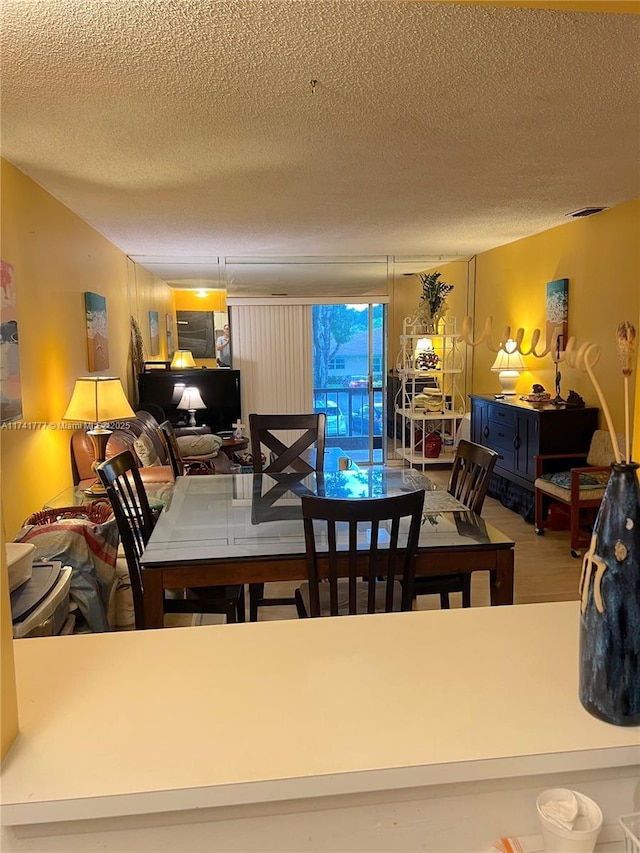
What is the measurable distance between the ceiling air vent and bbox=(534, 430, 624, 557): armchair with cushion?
158 centimetres

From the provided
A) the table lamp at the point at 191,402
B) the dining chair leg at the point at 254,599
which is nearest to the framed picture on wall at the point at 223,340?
the table lamp at the point at 191,402

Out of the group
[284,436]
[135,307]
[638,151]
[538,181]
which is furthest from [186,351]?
[638,151]

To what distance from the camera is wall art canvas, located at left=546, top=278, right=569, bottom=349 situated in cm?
498

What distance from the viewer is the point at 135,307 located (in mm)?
6336

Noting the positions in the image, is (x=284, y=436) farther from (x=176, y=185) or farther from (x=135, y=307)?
(x=176, y=185)

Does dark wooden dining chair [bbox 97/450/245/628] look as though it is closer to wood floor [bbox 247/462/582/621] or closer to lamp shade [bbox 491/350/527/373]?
wood floor [bbox 247/462/582/621]

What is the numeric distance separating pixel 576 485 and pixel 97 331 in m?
3.55

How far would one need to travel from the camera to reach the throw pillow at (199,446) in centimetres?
536

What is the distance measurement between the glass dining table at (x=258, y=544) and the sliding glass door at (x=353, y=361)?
14.0ft

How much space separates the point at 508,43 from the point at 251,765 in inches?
82.0

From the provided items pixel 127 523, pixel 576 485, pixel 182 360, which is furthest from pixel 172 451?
pixel 182 360

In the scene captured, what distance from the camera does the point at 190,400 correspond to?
20.1 feet

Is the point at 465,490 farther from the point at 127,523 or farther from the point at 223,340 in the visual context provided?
the point at 223,340

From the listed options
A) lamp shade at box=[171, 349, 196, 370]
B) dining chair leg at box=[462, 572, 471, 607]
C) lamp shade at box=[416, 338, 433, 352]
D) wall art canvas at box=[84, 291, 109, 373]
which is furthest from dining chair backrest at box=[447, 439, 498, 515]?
lamp shade at box=[171, 349, 196, 370]
